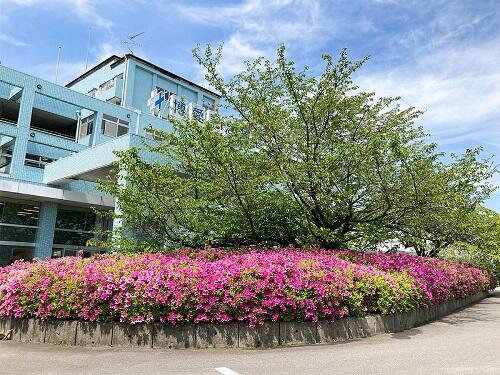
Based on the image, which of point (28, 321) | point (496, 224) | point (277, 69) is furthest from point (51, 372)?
point (496, 224)

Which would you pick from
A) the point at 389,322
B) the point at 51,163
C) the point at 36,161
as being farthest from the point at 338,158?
the point at 36,161

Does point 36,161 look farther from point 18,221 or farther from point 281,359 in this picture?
point 281,359

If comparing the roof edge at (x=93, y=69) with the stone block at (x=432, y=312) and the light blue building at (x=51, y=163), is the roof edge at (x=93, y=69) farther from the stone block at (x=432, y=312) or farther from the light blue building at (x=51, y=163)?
the stone block at (x=432, y=312)

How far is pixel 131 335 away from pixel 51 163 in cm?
1533

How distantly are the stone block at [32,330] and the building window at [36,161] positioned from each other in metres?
15.9

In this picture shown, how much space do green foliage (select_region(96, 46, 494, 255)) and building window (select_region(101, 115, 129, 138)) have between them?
14.7m

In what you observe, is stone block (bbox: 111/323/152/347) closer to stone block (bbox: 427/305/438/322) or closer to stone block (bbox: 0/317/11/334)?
stone block (bbox: 0/317/11/334)

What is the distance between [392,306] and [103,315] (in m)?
5.38

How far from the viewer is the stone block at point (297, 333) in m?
6.63

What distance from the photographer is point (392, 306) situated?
7.96 metres

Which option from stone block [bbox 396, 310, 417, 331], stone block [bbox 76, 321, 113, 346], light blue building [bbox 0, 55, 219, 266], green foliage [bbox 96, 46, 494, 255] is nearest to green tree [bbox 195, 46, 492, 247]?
green foliage [bbox 96, 46, 494, 255]

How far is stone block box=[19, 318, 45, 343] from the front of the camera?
23.4 ft

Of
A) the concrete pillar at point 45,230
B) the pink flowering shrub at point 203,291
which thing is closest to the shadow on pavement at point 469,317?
the pink flowering shrub at point 203,291

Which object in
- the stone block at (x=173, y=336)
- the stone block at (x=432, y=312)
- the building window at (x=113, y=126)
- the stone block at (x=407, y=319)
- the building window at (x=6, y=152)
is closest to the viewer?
the stone block at (x=173, y=336)
